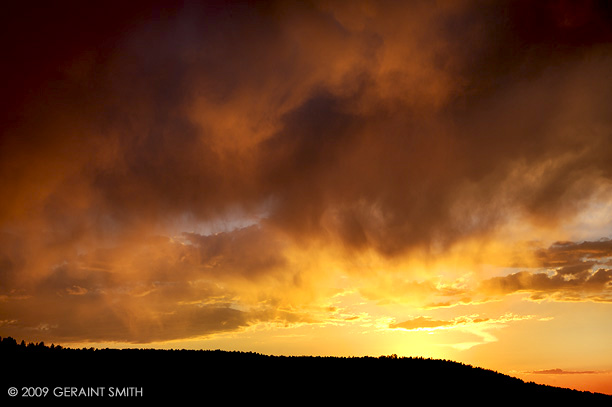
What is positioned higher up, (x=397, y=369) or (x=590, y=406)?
(x=397, y=369)

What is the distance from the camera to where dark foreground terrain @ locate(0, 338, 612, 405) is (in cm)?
3822

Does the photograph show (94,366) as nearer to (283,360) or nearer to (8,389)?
(8,389)

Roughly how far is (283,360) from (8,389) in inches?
1100

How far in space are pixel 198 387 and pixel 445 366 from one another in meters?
34.2

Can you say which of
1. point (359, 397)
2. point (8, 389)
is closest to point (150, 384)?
point (8, 389)

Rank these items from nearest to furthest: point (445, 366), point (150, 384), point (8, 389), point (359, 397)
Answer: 1. point (8, 389)
2. point (150, 384)
3. point (359, 397)
4. point (445, 366)

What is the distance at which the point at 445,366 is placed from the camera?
60.3 metres

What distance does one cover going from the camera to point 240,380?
44.7 m

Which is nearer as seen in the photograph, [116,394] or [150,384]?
[116,394]

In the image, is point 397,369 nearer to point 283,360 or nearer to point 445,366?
point 445,366

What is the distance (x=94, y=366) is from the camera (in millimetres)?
42906

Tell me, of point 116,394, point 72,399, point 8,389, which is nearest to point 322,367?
point 116,394

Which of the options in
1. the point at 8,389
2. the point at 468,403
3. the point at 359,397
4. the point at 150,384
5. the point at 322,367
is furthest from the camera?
the point at 322,367

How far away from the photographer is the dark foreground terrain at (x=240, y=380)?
3822 cm
